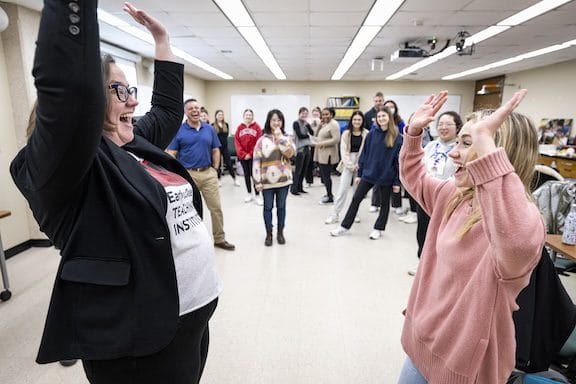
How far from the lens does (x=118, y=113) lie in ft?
2.87

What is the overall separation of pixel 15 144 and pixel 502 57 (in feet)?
28.3

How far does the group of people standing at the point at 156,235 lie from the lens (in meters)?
0.55

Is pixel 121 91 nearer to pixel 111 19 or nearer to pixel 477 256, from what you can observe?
pixel 477 256

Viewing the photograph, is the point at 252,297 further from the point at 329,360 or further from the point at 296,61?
the point at 296,61

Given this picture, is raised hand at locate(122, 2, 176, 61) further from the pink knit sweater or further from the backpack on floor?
the backpack on floor

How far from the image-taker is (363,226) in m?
Answer: 4.52

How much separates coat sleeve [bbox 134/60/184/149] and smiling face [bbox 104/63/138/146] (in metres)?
0.24

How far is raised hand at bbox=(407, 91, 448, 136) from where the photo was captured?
117 cm

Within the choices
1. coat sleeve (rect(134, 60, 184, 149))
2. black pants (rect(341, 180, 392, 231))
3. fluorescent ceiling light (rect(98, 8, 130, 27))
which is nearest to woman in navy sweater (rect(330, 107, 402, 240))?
black pants (rect(341, 180, 392, 231))

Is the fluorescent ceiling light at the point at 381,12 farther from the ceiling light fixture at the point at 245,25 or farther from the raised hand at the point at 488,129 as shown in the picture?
the raised hand at the point at 488,129

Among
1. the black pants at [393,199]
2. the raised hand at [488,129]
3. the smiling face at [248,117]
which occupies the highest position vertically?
the smiling face at [248,117]

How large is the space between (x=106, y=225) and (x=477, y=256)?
0.97 m

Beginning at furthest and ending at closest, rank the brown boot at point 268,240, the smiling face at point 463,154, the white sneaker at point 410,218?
the white sneaker at point 410,218 → the brown boot at point 268,240 → the smiling face at point 463,154

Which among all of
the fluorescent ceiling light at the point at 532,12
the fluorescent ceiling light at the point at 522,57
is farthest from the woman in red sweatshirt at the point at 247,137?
the fluorescent ceiling light at the point at 522,57
